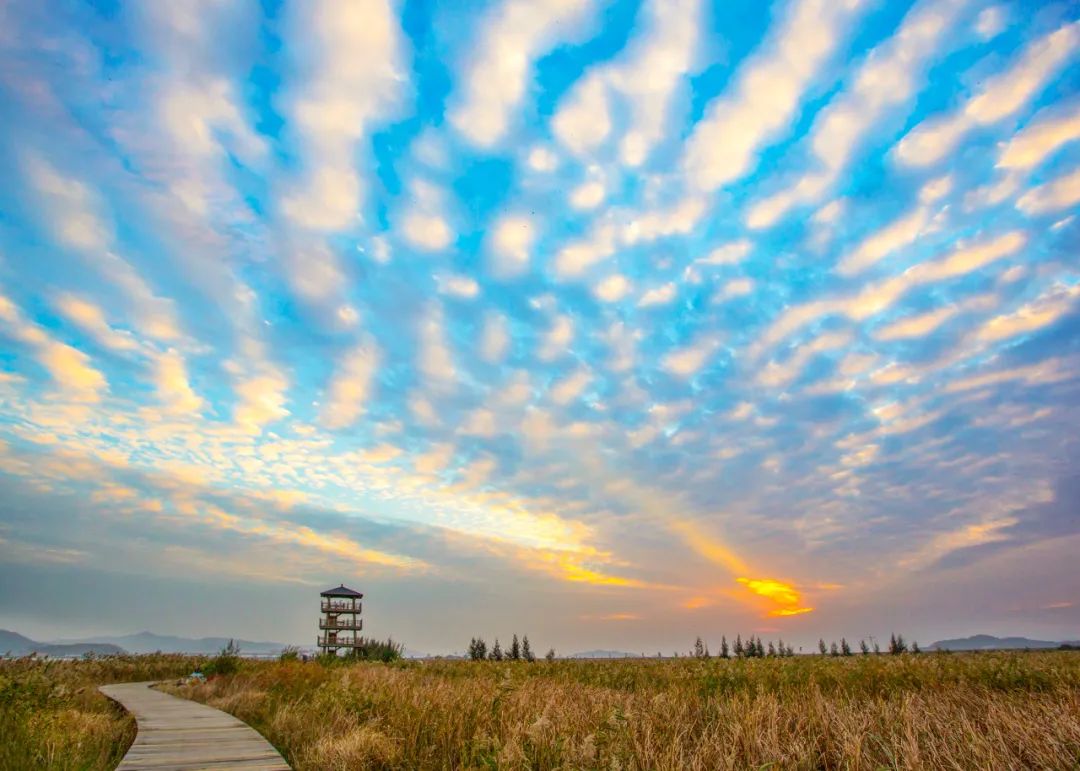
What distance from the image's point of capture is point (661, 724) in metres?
7.32

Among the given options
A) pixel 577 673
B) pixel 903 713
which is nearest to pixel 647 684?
pixel 577 673

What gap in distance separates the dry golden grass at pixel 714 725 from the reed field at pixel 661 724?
0.11 ft

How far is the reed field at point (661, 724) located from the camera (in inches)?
217

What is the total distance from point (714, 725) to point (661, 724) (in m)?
0.67

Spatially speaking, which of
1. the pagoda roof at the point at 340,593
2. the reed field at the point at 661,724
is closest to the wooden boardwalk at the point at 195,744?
the reed field at the point at 661,724

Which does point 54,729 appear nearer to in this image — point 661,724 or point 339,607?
point 661,724

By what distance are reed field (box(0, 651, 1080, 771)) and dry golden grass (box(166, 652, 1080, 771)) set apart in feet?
0.11

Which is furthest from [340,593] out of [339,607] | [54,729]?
[54,729]

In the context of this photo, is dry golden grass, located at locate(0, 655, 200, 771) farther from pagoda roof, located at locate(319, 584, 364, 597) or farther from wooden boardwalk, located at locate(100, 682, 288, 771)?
pagoda roof, located at locate(319, 584, 364, 597)

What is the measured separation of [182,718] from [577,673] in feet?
36.0

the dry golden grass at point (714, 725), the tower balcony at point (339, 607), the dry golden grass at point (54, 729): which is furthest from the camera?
the tower balcony at point (339, 607)

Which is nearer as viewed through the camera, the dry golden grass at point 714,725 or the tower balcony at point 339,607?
the dry golden grass at point 714,725

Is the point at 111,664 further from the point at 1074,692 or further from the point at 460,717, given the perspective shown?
the point at 1074,692

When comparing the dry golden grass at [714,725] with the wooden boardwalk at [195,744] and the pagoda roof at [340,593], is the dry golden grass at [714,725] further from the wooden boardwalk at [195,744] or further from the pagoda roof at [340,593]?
the pagoda roof at [340,593]
